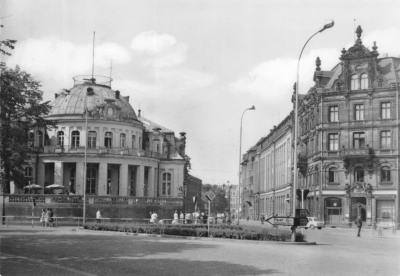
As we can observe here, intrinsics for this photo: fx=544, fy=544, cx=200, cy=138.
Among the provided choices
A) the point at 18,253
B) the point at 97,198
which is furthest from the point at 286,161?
the point at 18,253

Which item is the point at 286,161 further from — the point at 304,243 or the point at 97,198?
the point at 304,243

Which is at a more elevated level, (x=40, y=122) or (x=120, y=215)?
(x=40, y=122)


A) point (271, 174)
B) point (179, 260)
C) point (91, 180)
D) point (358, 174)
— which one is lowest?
point (179, 260)

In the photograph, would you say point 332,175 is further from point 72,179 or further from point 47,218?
point 47,218

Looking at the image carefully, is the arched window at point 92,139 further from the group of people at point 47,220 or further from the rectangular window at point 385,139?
the rectangular window at point 385,139

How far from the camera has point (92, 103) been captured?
224 ft

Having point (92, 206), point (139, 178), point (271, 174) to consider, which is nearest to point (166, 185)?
point (139, 178)

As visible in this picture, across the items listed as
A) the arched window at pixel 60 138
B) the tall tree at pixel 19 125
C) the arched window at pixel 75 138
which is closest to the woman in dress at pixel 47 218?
the tall tree at pixel 19 125

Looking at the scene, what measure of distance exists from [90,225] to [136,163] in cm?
3064

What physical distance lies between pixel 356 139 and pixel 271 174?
129 ft

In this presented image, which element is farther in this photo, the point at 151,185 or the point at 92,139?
the point at 151,185

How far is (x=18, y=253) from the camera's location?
2027 cm

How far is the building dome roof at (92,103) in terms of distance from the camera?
66938mm

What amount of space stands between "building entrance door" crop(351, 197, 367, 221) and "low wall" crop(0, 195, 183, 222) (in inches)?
753
